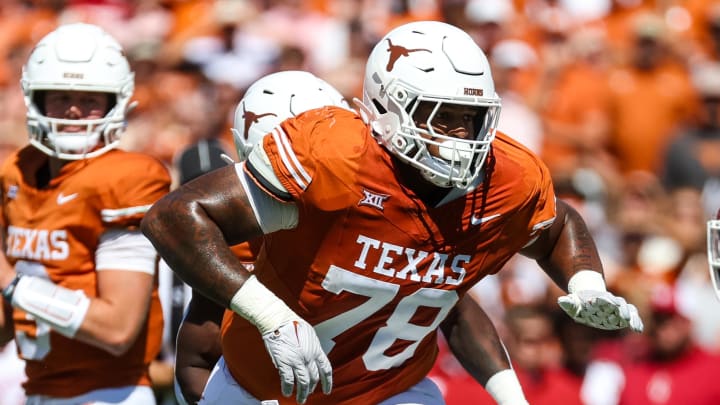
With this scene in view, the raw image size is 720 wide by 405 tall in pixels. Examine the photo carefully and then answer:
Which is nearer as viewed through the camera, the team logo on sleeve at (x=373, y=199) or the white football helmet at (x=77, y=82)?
the team logo on sleeve at (x=373, y=199)

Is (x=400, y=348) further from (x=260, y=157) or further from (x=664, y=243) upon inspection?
(x=664, y=243)

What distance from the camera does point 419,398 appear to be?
176 inches

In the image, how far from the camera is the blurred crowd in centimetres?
727

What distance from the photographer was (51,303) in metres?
4.80

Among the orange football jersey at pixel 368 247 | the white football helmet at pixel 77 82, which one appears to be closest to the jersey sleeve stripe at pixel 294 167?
the orange football jersey at pixel 368 247

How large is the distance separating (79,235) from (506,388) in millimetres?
1635

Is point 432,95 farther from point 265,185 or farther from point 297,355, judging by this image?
point 297,355

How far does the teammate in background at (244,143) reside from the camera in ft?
16.0

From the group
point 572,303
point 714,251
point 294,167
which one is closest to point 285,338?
point 294,167

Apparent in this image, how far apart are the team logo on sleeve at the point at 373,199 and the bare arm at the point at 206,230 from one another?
32 centimetres

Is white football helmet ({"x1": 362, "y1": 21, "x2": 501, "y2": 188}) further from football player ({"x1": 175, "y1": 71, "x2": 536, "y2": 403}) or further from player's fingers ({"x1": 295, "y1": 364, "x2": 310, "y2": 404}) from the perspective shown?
football player ({"x1": 175, "y1": 71, "x2": 536, "y2": 403})

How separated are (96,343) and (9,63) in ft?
23.1

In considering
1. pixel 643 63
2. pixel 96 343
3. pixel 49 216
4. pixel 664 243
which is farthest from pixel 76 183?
pixel 643 63

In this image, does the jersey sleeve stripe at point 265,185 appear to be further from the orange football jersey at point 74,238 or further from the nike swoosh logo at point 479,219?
the orange football jersey at point 74,238
